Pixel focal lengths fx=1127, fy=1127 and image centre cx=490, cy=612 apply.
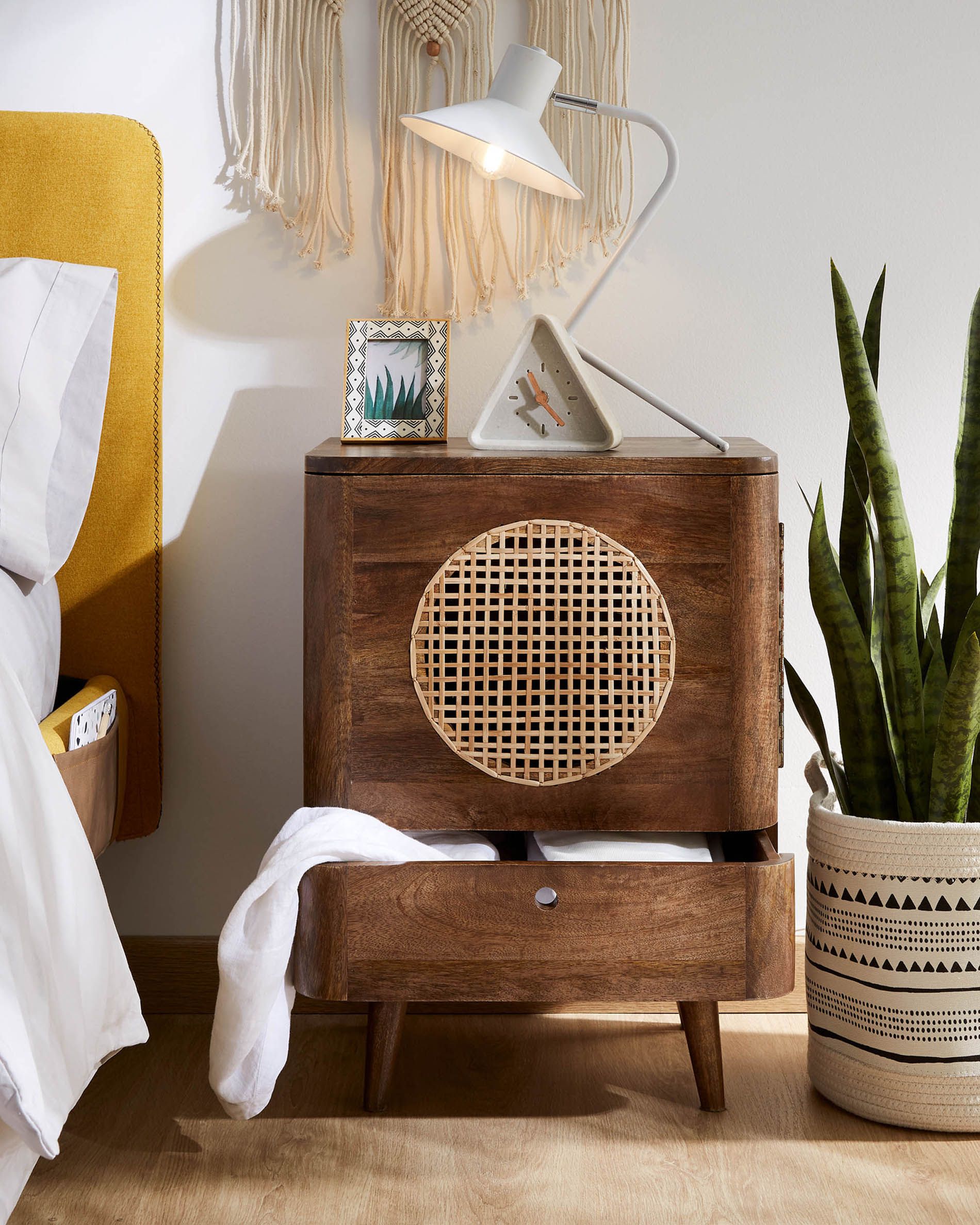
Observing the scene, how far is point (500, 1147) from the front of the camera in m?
1.21

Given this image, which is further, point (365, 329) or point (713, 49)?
point (713, 49)

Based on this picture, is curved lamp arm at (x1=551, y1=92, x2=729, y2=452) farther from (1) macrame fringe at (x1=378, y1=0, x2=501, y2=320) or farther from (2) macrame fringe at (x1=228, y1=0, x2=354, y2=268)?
(2) macrame fringe at (x1=228, y1=0, x2=354, y2=268)

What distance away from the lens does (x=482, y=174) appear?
4.91 ft

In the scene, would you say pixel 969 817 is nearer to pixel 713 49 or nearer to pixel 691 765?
pixel 691 765

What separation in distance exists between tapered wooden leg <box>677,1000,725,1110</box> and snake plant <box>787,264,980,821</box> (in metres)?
0.29

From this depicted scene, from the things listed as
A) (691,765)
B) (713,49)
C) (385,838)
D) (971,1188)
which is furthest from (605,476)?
(971,1188)

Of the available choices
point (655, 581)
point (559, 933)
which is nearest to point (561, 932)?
point (559, 933)

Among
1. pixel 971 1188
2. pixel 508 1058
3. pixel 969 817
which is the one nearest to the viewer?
pixel 971 1188

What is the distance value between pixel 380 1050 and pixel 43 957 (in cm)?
44

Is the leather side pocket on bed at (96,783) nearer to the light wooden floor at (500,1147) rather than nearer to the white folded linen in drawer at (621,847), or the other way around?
the light wooden floor at (500,1147)

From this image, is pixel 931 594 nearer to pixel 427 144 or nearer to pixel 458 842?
pixel 458 842

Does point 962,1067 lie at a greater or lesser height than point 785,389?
lesser

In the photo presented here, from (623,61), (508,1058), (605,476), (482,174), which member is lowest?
(508,1058)

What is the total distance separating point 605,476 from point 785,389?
1.58 ft
